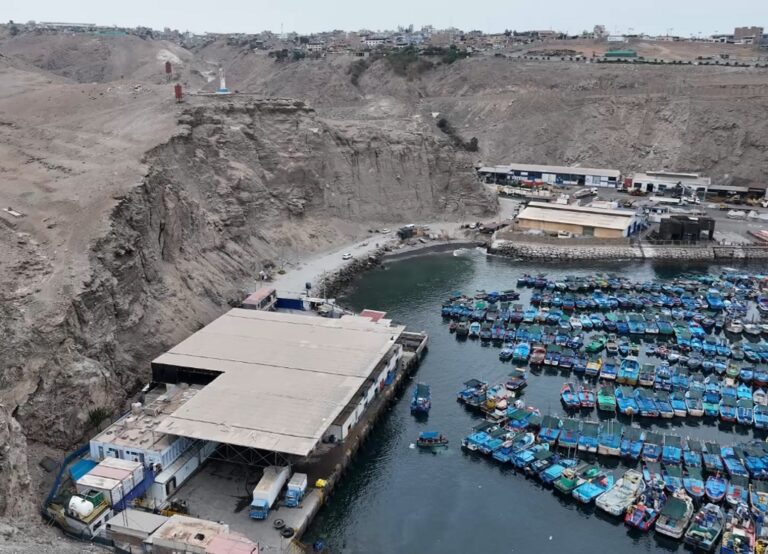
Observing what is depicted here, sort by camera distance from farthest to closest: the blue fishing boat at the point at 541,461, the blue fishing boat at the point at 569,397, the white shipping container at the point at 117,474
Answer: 1. the blue fishing boat at the point at 569,397
2. the blue fishing boat at the point at 541,461
3. the white shipping container at the point at 117,474

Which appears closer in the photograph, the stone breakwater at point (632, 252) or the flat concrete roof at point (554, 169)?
the stone breakwater at point (632, 252)

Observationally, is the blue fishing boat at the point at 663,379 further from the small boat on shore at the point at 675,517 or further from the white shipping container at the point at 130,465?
the white shipping container at the point at 130,465

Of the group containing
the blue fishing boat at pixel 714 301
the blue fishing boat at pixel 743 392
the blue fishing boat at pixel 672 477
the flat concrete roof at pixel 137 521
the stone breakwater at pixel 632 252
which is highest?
the stone breakwater at pixel 632 252

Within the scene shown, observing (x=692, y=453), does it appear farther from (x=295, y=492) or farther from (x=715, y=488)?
(x=295, y=492)

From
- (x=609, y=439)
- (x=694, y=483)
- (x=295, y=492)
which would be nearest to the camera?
(x=295, y=492)

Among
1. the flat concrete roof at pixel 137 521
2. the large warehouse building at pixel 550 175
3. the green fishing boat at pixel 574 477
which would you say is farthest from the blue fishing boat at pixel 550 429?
the large warehouse building at pixel 550 175

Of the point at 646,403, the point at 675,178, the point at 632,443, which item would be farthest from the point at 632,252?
the point at 632,443

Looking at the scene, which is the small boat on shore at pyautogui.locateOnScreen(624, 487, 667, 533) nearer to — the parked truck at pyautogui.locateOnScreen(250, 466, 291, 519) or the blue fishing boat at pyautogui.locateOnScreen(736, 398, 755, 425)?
the blue fishing boat at pyautogui.locateOnScreen(736, 398, 755, 425)
